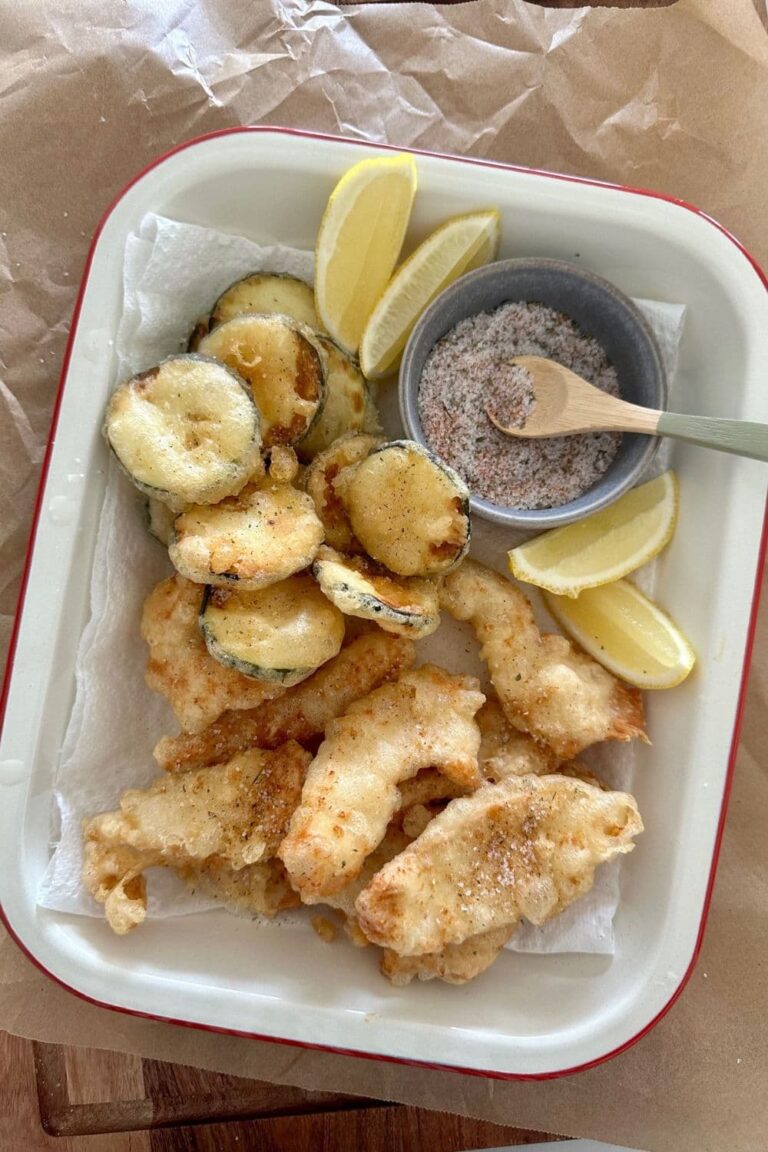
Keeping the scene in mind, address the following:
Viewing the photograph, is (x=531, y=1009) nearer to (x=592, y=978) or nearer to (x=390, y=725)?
(x=592, y=978)

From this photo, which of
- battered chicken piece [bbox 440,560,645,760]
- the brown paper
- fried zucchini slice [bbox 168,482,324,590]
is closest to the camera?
fried zucchini slice [bbox 168,482,324,590]

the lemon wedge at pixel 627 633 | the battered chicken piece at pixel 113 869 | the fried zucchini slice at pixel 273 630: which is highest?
the fried zucchini slice at pixel 273 630

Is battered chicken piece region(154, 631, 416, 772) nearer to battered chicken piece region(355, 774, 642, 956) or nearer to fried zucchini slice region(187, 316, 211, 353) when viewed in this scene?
battered chicken piece region(355, 774, 642, 956)

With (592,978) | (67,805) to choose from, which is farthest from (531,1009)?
(67,805)

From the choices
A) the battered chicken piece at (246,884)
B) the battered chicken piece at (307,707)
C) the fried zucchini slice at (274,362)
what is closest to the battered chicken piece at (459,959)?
the battered chicken piece at (246,884)

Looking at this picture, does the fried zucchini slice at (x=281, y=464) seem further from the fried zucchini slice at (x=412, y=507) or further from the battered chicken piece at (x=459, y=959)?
the battered chicken piece at (x=459, y=959)

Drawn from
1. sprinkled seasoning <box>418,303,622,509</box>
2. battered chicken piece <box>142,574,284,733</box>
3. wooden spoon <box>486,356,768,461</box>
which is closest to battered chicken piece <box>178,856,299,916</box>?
battered chicken piece <box>142,574,284,733</box>
